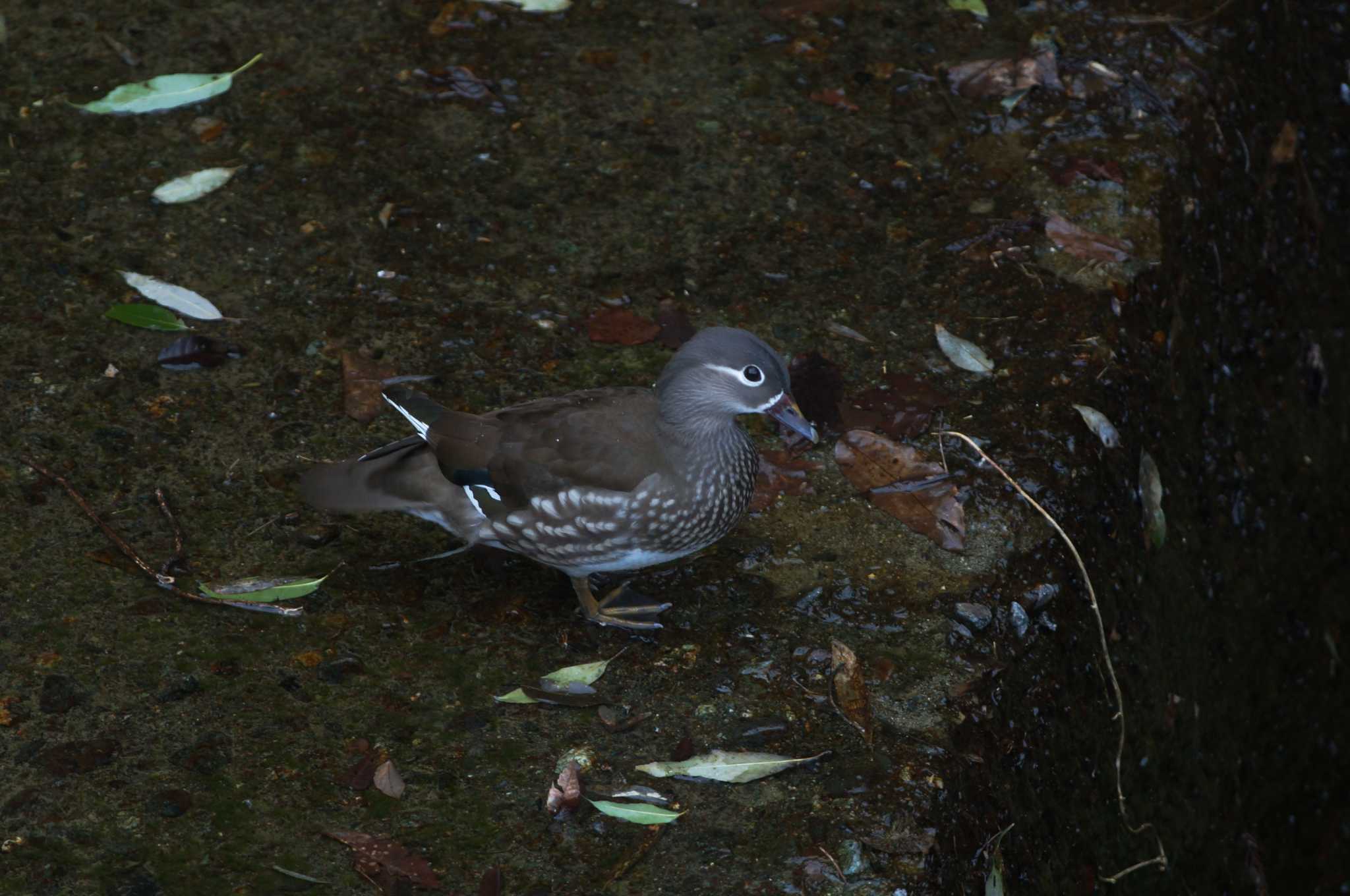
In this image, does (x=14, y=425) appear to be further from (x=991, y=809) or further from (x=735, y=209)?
(x=991, y=809)

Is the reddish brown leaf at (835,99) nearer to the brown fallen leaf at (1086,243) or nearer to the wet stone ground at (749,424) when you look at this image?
the wet stone ground at (749,424)

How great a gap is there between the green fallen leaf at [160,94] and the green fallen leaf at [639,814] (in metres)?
2.93

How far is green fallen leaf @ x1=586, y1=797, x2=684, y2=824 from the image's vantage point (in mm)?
2705

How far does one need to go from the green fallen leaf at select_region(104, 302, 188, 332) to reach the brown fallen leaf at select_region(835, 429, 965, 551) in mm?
1861

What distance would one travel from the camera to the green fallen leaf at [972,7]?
16.1 feet

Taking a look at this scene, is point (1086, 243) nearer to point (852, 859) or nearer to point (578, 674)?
point (578, 674)

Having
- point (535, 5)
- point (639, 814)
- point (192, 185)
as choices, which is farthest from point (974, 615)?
point (535, 5)

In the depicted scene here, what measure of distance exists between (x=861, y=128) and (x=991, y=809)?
2.48 m

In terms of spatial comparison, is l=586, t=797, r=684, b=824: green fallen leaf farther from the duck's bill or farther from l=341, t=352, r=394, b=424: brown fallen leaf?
l=341, t=352, r=394, b=424: brown fallen leaf

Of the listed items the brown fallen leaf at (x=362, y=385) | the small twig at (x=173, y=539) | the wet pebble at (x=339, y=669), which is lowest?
the wet pebble at (x=339, y=669)

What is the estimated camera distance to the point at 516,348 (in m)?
3.81

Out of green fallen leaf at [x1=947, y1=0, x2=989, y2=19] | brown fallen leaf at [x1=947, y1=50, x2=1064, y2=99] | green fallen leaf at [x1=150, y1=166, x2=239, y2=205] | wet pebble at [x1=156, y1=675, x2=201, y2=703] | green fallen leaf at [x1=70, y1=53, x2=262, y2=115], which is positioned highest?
green fallen leaf at [x1=947, y1=0, x2=989, y2=19]

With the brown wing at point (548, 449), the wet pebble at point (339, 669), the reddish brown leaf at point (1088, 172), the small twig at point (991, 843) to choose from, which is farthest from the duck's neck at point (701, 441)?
the reddish brown leaf at point (1088, 172)

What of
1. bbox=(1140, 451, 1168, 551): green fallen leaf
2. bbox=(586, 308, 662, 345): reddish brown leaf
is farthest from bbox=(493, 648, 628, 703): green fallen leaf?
bbox=(1140, 451, 1168, 551): green fallen leaf
